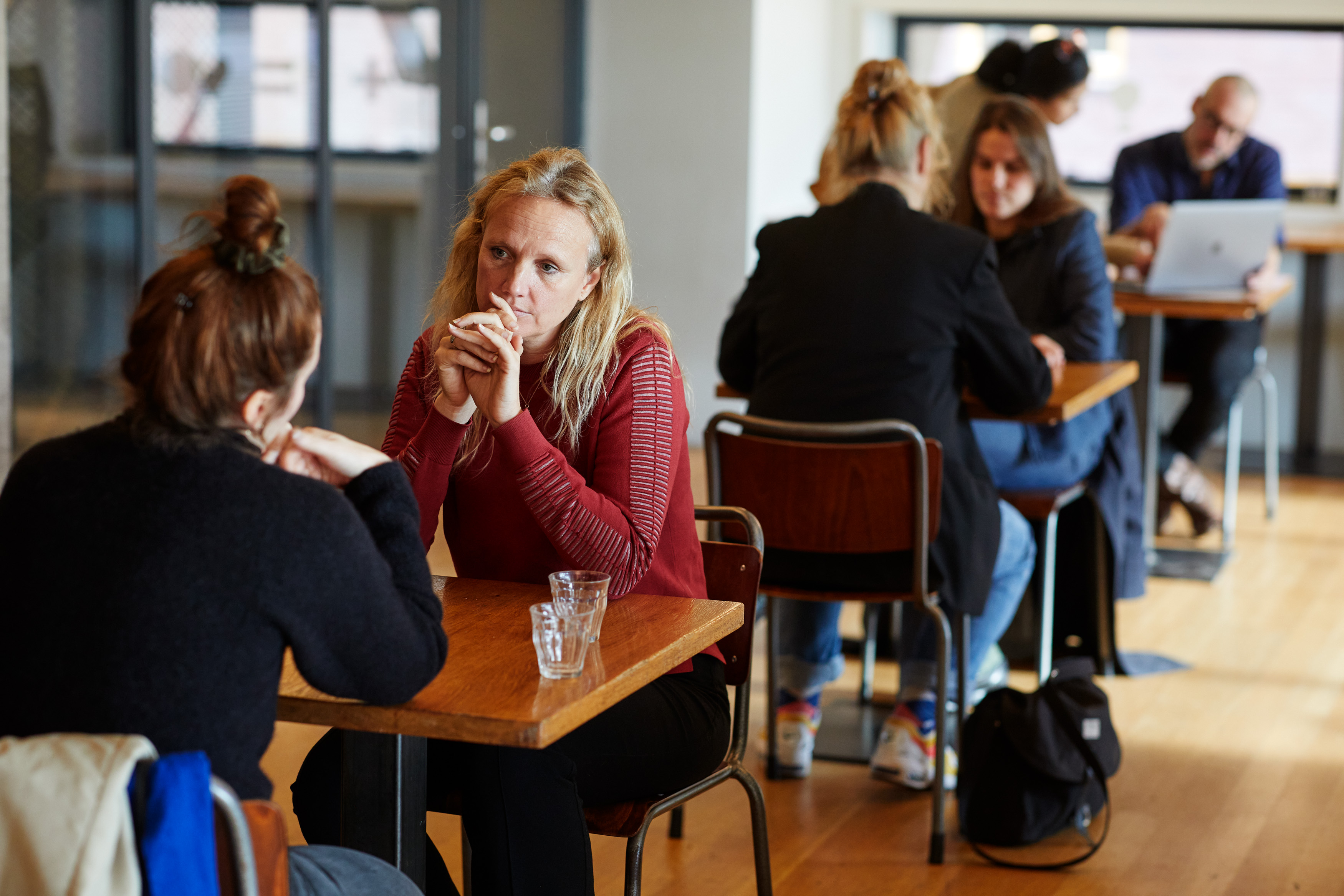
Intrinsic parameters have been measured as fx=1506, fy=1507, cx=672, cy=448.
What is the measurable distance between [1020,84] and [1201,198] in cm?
120

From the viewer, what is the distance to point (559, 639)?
4.39 ft

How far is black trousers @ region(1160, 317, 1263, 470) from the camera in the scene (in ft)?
16.1

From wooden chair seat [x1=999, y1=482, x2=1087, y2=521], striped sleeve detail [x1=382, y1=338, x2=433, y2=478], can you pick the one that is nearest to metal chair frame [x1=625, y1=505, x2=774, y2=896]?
striped sleeve detail [x1=382, y1=338, x2=433, y2=478]

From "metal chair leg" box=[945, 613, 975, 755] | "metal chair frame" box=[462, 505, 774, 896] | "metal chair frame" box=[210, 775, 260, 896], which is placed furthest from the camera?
"metal chair leg" box=[945, 613, 975, 755]

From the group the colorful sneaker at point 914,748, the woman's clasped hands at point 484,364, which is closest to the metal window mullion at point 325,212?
the colorful sneaker at point 914,748

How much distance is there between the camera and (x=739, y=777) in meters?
1.87

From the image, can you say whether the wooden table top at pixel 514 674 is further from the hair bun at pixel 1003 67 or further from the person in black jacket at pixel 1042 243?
the hair bun at pixel 1003 67

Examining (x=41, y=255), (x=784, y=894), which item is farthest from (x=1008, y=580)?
(x=41, y=255)

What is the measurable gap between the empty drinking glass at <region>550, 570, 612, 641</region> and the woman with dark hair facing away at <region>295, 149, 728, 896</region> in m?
0.21

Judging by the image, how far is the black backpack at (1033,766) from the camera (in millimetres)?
2527

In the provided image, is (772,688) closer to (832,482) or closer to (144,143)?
(832,482)

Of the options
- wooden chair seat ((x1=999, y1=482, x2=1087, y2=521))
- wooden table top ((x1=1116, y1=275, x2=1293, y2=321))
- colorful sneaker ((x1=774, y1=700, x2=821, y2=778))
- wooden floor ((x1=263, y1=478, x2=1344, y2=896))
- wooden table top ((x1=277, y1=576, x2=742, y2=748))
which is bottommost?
wooden floor ((x1=263, y1=478, x2=1344, y2=896))

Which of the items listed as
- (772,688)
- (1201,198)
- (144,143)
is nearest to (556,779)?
(772,688)

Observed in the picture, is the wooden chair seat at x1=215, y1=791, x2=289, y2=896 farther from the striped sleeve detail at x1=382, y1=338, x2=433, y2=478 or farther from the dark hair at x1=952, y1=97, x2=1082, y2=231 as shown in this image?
the dark hair at x1=952, y1=97, x2=1082, y2=231
